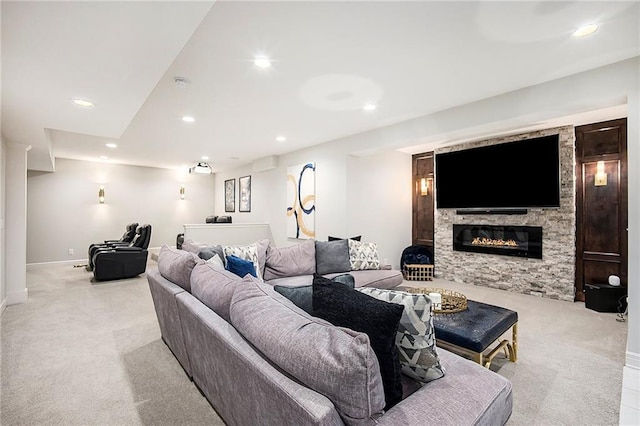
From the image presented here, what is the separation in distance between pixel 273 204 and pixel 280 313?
19.2 ft

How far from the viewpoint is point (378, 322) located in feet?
3.78

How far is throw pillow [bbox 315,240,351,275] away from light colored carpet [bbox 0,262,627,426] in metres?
1.94

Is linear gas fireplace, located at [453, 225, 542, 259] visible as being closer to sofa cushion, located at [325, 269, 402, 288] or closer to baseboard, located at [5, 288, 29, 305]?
sofa cushion, located at [325, 269, 402, 288]

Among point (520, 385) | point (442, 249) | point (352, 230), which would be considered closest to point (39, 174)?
point (352, 230)

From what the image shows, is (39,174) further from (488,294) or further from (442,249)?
(488,294)

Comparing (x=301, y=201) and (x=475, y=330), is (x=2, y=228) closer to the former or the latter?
(x=301, y=201)

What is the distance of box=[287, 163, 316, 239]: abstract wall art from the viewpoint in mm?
5809

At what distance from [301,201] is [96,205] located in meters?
5.57

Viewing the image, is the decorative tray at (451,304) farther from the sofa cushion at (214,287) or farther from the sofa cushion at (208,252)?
the sofa cushion at (208,252)

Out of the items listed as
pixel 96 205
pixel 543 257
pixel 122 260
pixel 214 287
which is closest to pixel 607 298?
pixel 543 257

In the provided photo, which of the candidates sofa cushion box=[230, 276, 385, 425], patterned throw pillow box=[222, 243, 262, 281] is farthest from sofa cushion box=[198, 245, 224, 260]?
sofa cushion box=[230, 276, 385, 425]

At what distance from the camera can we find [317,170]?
5.73 meters

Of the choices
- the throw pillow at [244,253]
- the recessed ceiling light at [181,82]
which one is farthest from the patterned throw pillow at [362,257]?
the recessed ceiling light at [181,82]

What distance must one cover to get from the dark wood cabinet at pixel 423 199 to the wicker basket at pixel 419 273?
571mm
